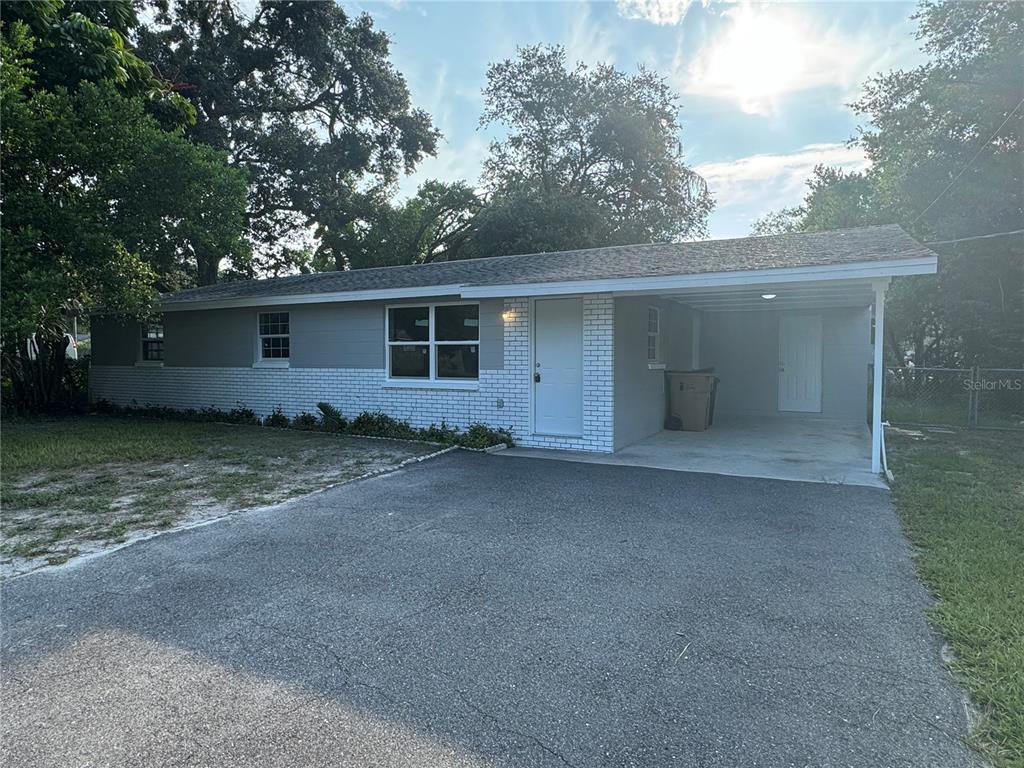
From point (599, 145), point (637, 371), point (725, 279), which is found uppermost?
point (599, 145)

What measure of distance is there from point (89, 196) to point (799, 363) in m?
14.4

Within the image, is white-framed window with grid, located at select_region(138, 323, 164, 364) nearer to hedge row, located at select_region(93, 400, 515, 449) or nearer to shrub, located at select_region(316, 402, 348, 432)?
hedge row, located at select_region(93, 400, 515, 449)

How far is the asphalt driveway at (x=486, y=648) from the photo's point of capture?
7.90 feet

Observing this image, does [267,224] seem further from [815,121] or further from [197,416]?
[815,121]

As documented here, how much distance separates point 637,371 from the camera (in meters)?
9.93

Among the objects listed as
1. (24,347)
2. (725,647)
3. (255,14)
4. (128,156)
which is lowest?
(725,647)

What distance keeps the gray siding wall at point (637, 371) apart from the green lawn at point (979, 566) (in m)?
3.60

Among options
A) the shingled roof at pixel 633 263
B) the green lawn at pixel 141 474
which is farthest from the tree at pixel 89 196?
the green lawn at pixel 141 474

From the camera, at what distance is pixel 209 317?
13.2 metres

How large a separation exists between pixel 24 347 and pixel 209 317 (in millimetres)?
5939

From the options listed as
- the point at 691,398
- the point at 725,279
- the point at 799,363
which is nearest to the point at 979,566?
the point at 725,279

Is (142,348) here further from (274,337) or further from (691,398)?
(691,398)

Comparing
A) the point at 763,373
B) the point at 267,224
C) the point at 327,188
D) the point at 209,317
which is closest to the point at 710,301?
the point at 763,373

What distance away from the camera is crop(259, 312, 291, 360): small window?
12.4 m
